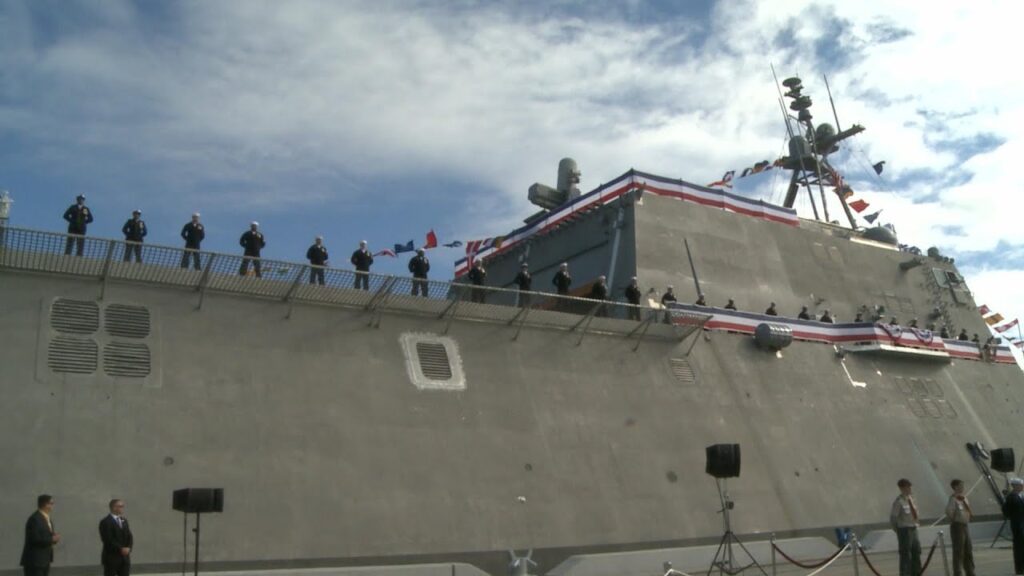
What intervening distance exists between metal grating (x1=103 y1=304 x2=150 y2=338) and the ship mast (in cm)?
2345

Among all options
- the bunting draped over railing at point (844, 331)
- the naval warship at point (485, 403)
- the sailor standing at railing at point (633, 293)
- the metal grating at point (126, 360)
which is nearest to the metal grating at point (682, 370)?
the naval warship at point (485, 403)

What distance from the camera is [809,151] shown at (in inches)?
1195

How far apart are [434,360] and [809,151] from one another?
2031 centimetres

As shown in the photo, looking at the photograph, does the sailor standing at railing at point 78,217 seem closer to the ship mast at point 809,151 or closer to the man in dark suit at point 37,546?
the man in dark suit at point 37,546

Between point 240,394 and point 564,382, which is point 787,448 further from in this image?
point 240,394

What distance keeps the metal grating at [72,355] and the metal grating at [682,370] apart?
10777 mm

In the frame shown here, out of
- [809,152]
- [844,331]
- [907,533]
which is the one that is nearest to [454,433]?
[907,533]

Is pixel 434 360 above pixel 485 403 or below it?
above

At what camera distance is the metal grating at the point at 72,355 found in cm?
1174

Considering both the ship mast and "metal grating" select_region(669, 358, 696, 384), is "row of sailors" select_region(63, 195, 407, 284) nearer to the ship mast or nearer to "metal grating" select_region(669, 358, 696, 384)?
"metal grating" select_region(669, 358, 696, 384)

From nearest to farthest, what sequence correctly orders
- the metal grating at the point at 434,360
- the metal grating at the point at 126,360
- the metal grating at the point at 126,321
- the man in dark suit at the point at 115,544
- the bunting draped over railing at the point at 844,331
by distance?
the man in dark suit at the point at 115,544
the metal grating at the point at 126,360
the metal grating at the point at 126,321
the metal grating at the point at 434,360
the bunting draped over railing at the point at 844,331

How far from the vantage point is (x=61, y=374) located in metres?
11.7

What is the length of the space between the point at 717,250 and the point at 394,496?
11679 millimetres

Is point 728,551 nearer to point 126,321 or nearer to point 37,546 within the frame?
point 37,546
